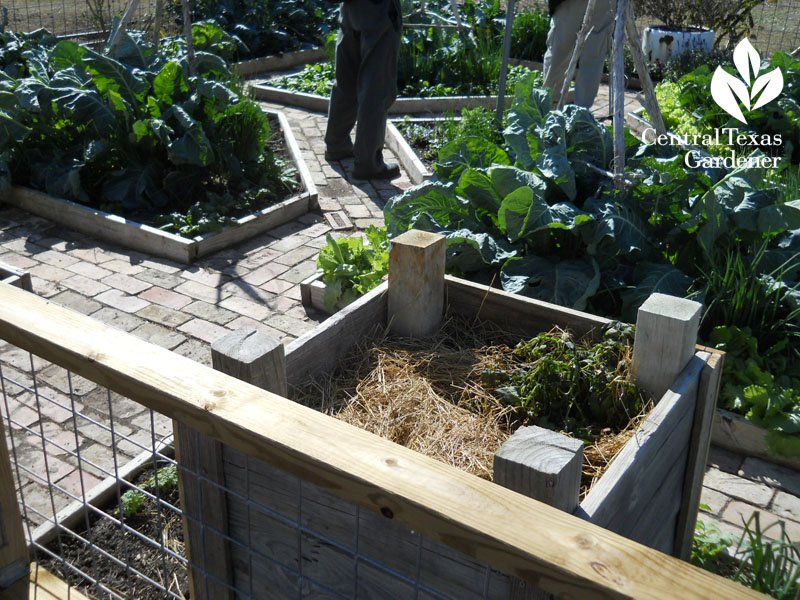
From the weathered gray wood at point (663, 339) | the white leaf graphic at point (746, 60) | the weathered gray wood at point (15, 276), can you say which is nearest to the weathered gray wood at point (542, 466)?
the weathered gray wood at point (663, 339)

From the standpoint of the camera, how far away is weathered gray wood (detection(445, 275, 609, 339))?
2730 millimetres

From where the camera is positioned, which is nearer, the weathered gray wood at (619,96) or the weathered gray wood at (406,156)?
the weathered gray wood at (619,96)

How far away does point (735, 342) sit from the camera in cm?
349

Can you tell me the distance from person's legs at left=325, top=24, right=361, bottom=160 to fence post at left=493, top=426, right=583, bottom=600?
544 centimetres

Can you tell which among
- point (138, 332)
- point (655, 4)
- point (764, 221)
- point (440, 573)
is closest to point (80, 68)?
point (138, 332)

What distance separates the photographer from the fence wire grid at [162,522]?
1655 mm

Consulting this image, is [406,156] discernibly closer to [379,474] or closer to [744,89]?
[744,89]

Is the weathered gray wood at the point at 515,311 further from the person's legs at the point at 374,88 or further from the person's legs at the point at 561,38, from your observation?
the person's legs at the point at 561,38

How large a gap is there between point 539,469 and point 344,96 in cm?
571

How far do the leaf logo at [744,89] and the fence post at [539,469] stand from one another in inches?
218

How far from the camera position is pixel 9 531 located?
6.41 ft

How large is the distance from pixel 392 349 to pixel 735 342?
1.67 m

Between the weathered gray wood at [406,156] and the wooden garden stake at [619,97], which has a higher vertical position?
the wooden garden stake at [619,97]

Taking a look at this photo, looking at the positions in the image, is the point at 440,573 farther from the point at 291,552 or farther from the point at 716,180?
the point at 716,180
